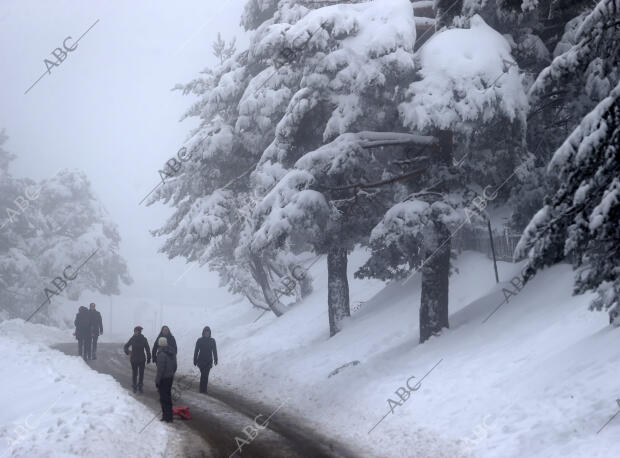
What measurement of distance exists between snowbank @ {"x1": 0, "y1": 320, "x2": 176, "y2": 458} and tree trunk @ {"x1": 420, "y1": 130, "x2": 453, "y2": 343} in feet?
20.7

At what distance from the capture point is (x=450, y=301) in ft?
58.0

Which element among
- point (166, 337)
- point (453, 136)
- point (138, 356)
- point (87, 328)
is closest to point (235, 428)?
point (166, 337)

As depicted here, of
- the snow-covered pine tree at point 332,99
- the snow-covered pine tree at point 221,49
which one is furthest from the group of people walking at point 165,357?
the snow-covered pine tree at point 221,49

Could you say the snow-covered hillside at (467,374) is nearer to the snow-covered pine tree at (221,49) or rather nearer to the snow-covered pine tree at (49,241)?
the snow-covered pine tree at (221,49)

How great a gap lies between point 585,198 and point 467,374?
18.8 feet

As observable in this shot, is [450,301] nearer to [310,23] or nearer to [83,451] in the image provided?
[310,23]

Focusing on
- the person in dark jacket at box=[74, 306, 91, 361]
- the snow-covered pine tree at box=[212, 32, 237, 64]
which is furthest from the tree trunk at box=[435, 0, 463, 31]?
the person in dark jacket at box=[74, 306, 91, 361]

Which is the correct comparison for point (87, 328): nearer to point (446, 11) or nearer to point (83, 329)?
point (83, 329)

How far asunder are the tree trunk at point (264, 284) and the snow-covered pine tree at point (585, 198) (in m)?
18.9

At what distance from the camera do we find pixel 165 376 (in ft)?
42.3

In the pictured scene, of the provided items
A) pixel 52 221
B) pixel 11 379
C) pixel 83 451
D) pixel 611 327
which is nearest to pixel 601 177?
pixel 611 327

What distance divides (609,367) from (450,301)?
28.6ft

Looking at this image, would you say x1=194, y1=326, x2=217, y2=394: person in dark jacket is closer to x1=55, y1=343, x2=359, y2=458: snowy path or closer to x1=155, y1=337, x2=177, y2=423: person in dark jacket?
x1=55, y1=343, x2=359, y2=458: snowy path

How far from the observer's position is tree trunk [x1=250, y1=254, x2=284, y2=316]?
85.6 feet
